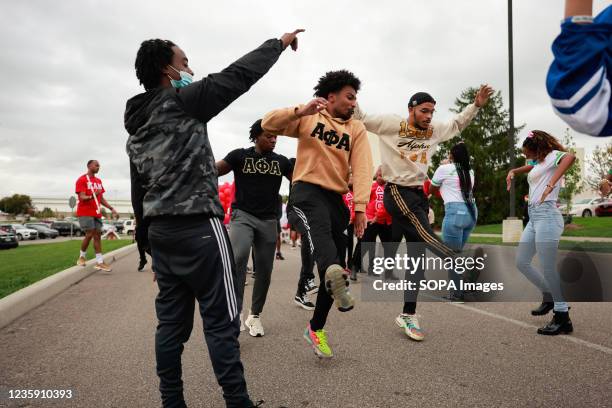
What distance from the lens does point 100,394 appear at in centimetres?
289

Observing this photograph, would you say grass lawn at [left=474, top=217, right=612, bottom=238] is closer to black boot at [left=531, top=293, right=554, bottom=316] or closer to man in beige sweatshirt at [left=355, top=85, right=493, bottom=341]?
black boot at [left=531, top=293, right=554, bottom=316]

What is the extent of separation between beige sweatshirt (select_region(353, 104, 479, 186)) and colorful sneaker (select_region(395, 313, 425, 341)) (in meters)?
1.31

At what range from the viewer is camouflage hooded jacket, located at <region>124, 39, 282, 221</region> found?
87.7 inches

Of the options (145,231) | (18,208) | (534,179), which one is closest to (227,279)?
(145,231)

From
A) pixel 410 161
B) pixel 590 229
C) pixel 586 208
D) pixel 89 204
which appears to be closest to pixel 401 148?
pixel 410 161

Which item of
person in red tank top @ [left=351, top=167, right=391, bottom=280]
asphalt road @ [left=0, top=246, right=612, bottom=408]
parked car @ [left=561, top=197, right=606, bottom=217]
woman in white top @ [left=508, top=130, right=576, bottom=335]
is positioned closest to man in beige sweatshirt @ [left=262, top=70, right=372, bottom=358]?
asphalt road @ [left=0, top=246, right=612, bottom=408]

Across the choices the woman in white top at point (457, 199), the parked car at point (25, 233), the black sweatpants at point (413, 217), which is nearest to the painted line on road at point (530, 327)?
the woman in white top at point (457, 199)

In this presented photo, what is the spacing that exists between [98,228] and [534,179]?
8486 millimetres

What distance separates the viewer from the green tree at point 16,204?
110 meters

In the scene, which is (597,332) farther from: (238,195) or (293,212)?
(238,195)

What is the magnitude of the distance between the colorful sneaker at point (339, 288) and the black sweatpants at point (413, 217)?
4.54 ft

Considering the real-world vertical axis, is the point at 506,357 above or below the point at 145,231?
below

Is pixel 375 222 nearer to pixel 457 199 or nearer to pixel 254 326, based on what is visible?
pixel 457 199

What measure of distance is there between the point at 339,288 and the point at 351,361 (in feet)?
2.46
